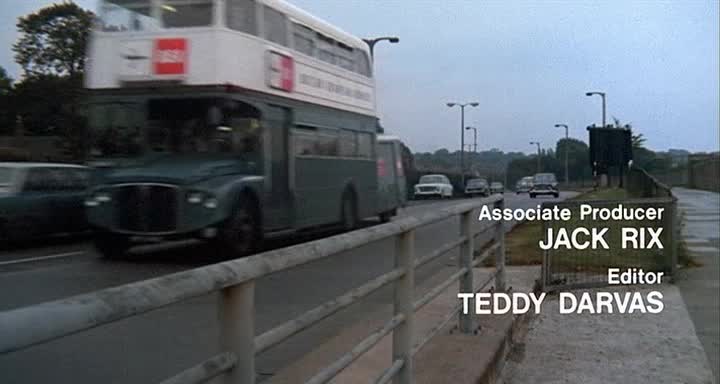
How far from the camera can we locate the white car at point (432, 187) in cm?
2145

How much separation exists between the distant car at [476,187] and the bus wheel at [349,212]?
2.45 meters

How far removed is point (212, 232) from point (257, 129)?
2.58 ft

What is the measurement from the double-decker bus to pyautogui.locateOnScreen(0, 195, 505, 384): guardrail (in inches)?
26.3

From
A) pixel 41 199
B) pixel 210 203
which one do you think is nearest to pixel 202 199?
pixel 210 203

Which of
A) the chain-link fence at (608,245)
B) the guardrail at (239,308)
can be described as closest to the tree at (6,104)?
the guardrail at (239,308)

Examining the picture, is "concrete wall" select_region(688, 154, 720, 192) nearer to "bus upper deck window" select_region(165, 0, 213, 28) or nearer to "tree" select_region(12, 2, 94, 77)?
"bus upper deck window" select_region(165, 0, 213, 28)

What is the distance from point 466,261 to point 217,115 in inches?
144

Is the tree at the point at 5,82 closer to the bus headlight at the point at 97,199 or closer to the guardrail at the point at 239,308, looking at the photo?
the guardrail at the point at 239,308

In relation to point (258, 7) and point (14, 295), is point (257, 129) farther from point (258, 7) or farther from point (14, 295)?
point (14, 295)

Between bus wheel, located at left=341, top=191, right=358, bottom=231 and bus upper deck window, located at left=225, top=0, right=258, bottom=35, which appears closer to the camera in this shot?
bus upper deck window, located at left=225, top=0, right=258, bottom=35

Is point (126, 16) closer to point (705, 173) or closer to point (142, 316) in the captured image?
point (142, 316)

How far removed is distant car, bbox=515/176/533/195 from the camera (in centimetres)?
1300

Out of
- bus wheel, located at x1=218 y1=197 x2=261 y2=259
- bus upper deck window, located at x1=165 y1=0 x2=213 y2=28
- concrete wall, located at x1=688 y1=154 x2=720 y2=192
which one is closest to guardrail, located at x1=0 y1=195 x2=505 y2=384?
bus upper deck window, located at x1=165 y1=0 x2=213 y2=28

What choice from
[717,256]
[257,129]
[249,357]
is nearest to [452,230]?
[257,129]
